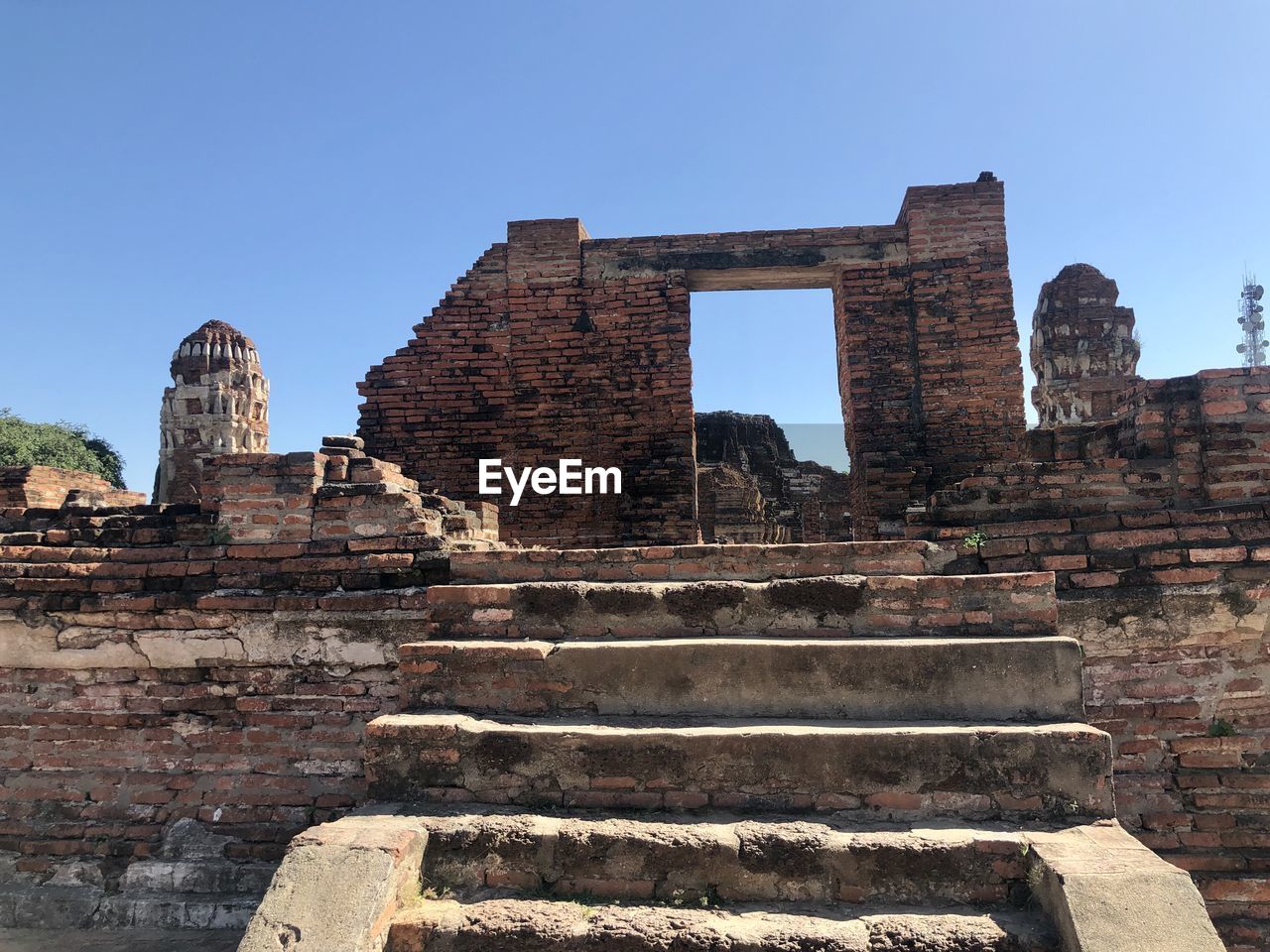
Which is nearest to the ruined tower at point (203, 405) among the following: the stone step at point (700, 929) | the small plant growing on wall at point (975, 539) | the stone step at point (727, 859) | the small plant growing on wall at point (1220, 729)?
the stone step at point (727, 859)

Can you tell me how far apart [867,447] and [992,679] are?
4805mm

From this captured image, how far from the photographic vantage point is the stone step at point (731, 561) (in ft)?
12.1

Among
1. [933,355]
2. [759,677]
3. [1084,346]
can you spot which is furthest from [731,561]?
[1084,346]

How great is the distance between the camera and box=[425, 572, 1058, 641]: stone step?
10.8 ft

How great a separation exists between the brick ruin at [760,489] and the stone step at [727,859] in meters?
10.4

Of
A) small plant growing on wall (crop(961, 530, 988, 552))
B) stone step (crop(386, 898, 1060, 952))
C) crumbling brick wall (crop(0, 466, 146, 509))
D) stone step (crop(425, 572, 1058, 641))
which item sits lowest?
stone step (crop(386, 898, 1060, 952))

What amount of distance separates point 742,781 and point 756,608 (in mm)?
855

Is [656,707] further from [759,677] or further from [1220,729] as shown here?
[1220,729]

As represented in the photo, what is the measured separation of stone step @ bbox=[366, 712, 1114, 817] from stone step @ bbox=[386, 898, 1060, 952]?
0.40m

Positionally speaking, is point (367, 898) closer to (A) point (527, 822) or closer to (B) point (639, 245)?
(A) point (527, 822)

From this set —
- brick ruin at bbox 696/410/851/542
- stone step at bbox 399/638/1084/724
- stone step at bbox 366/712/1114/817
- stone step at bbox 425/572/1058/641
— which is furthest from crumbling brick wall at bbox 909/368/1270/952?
brick ruin at bbox 696/410/851/542

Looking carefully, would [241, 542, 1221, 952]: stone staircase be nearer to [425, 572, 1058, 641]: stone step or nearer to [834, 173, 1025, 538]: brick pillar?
[425, 572, 1058, 641]: stone step

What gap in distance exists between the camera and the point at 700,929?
245 centimetres

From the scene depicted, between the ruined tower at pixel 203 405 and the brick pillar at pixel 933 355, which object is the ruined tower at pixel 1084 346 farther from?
the ruined tower at pixel 203 405
